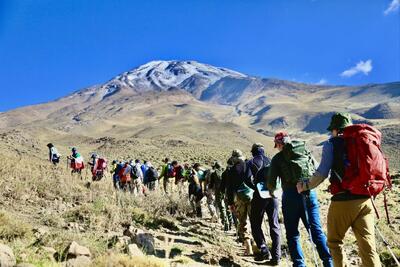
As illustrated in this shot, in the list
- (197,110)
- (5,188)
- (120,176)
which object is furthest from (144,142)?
(197,110)

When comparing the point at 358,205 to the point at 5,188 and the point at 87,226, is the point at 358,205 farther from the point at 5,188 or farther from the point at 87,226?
the point at 5,188

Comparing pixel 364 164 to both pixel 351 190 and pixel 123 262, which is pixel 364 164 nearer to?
pixel 351 190

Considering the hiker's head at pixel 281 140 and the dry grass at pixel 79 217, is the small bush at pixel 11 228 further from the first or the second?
the hiker's head at pixel 281 140

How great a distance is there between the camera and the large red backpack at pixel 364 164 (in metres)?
4.00

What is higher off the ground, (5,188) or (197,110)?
(197,110)

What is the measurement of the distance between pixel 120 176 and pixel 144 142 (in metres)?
58.6

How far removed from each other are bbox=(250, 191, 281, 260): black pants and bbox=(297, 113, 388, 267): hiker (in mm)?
1800

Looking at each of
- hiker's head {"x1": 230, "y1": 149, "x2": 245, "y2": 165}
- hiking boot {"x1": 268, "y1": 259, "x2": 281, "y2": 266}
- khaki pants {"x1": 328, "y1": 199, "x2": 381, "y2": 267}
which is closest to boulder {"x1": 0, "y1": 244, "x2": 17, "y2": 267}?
khaki pants {"x1": 328, "y1": 199, "x2": 381, "y2": 267}

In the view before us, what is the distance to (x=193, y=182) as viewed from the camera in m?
10.6

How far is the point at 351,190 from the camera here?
4129 millimetres

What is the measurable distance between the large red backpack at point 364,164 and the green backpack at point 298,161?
0.97m

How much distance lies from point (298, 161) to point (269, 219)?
1434mm

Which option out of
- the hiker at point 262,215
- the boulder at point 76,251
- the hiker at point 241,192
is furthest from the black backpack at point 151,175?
the boulder at point 76,251

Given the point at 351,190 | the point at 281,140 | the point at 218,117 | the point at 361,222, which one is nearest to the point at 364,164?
the point at 351,190
